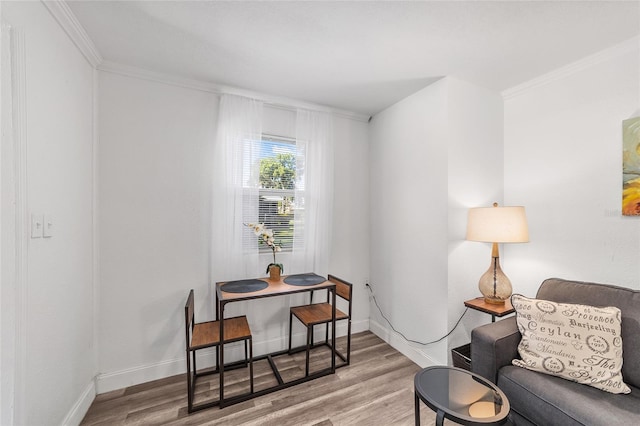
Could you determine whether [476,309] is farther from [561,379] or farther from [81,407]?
[81,407]

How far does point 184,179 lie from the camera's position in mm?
2246

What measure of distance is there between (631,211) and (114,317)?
12.3 feet

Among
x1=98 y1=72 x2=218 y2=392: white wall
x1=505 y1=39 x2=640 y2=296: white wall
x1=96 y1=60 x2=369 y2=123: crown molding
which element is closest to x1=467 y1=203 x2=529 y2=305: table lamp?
x1=505 y1=39 x2=640 y2=296: white wall

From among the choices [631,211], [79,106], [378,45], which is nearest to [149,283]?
[79,106]

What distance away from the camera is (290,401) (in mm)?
1896

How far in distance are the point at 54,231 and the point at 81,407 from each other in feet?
4.00

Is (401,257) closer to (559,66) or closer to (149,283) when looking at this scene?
(559,66)

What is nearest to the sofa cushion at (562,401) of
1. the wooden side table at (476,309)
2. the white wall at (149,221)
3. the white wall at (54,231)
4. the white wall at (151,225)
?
the wooden side table at (476,309)

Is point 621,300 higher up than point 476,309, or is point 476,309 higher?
point 621,300

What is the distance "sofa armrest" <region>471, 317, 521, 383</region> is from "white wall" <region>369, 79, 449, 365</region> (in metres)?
0.52

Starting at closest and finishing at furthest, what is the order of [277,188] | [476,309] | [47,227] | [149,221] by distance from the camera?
[47,227] < [476,309] < [149,221] < [277,188]

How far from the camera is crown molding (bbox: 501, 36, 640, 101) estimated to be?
1.72m

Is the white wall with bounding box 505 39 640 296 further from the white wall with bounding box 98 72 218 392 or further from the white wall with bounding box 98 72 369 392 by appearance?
the white wall with bounding box 98 72 218 392

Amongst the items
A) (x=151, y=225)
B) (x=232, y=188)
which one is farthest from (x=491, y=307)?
(x=151, y=225)
